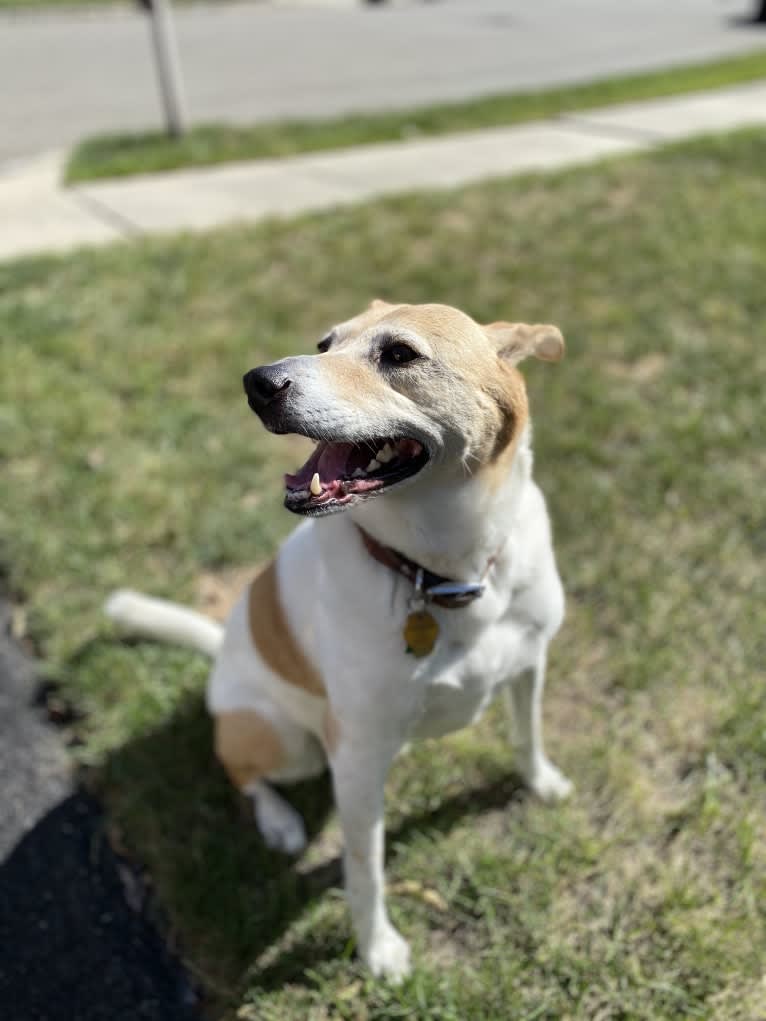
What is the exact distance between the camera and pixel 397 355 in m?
1.89

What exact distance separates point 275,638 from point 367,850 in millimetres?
630

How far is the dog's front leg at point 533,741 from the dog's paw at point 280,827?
76cm

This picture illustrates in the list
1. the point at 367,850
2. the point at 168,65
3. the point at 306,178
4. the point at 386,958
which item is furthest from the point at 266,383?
the point at 168,65

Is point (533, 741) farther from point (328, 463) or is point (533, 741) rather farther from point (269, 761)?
point (328, 463)

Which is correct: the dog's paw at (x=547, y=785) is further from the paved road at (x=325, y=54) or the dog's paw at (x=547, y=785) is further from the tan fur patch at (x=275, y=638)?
the paved road at (x=325, y=54)

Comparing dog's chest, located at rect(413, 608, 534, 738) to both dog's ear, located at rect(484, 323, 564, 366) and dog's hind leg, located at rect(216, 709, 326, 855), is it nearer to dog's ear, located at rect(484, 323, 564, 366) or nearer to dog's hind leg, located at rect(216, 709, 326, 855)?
dog's hind leg, located at rect(216, 709, 326, 855)

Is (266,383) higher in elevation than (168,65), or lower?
lower

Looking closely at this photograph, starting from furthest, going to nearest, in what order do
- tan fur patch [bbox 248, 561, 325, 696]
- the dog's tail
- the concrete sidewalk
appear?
1. the concrete sidewalk
2. the dog's tail
3. tan fur patch [bbox 248, 561, 325, 696]

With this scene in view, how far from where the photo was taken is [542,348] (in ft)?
7.16

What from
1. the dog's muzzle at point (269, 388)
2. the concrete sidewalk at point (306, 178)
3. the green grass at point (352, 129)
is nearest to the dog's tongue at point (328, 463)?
the dog's muzzle at point (269, 388)

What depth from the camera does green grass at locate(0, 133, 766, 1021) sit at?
96.8 inches

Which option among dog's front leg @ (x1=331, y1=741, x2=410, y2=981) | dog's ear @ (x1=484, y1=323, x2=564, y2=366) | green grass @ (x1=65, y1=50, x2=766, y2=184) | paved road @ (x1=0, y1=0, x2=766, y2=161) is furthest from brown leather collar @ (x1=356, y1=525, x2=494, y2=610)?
paved road @ (x1=0, y1=0, x2=766, y2=161)

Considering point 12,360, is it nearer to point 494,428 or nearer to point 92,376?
point 92,376

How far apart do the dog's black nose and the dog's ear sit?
560mm
